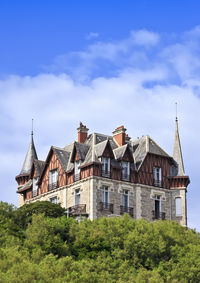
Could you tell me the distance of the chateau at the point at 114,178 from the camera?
7900cm

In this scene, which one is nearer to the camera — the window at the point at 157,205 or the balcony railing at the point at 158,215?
the balcony railing at the point at 158,215

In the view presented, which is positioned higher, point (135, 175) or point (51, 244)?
point (135, 175)

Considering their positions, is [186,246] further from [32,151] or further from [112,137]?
[32,151]

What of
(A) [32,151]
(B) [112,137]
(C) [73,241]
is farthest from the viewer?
(A) [32,151]

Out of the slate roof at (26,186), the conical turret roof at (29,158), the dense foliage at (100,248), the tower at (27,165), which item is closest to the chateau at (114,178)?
the slate roof at (26,186)

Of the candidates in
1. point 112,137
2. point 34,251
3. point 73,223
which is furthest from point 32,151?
point 34,251

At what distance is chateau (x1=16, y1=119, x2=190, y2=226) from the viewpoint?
7900 centimetres

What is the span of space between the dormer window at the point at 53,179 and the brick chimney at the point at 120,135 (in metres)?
6.49

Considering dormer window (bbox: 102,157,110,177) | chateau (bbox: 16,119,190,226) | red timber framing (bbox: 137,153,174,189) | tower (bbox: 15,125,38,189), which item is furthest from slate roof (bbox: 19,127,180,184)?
tower (bbox: 15,125,38,189)

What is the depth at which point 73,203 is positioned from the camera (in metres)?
80.2

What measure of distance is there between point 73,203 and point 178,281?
16.7m

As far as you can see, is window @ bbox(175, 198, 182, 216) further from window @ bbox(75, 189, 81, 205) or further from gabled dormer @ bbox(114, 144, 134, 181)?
window @ bbox(75, 189, 81, 205)

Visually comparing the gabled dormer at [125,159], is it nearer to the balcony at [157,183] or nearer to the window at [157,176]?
the window at [157,176]

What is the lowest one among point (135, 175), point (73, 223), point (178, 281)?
point (178, 281)
